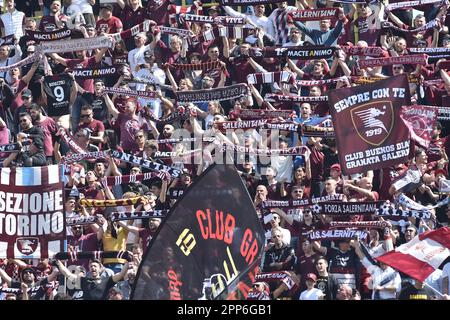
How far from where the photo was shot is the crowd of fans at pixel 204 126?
60.5 feet

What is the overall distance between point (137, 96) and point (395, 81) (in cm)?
450

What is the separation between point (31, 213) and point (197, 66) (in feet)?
17.2

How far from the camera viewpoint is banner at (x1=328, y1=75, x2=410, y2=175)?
19.2m

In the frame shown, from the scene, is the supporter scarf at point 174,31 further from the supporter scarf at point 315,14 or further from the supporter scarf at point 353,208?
the supporter scarf at point 353,208

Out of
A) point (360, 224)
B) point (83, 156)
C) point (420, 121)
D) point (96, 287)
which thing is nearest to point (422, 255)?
point (360, 224)

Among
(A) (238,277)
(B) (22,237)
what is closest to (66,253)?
(B) (22,237)

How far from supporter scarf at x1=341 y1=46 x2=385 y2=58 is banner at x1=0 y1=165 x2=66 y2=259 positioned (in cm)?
535

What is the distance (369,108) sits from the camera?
19.4 m

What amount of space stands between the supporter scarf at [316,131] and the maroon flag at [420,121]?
1045mm

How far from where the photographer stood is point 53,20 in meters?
25.0

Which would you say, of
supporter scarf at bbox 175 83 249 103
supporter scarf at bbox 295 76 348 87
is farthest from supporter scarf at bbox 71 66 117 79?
supporter scarf at bbox 295 76 348 87

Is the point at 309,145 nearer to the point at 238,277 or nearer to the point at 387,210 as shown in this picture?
the point at 387,210

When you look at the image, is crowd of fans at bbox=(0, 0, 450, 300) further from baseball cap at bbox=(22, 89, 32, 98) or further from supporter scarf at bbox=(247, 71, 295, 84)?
supporter scarf at bbox=(247, 71, 295, 84)

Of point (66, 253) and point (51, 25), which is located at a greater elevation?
point (51, 25)
